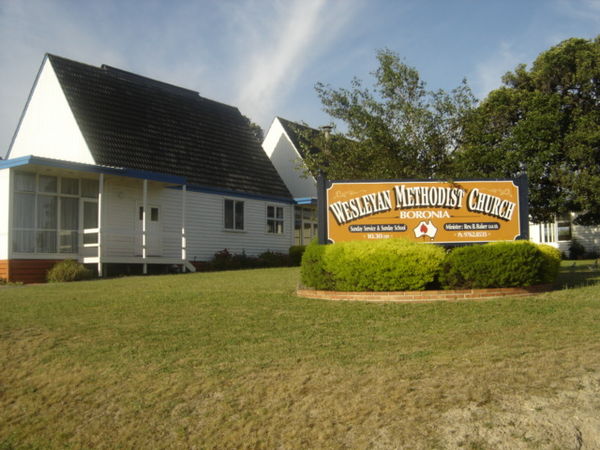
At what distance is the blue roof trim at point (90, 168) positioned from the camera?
1789 cm

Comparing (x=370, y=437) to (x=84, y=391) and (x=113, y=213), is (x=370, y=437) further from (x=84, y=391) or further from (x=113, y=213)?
(x=113, y=213)

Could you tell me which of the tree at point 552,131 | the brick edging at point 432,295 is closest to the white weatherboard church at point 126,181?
the tree at point 552,131

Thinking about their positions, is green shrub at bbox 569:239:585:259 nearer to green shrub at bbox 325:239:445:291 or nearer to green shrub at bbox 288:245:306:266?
green shrub at bbox 288:245:306:266

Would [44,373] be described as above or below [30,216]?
below

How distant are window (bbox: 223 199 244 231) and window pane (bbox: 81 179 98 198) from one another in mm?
5892

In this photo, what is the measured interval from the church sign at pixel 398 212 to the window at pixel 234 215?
1249cm

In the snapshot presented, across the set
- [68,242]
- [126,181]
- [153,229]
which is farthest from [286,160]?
[68,242]

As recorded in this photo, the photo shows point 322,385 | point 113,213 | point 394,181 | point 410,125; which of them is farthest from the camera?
point 113,213

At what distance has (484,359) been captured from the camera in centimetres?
682

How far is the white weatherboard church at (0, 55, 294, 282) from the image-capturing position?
63.8ft

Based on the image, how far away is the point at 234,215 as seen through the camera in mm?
26234

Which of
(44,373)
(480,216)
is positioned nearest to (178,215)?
(480,216)

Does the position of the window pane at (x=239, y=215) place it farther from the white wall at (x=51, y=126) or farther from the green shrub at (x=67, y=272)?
the green shrub at (x=67, y=272)

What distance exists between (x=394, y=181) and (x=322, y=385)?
26.8 feet
